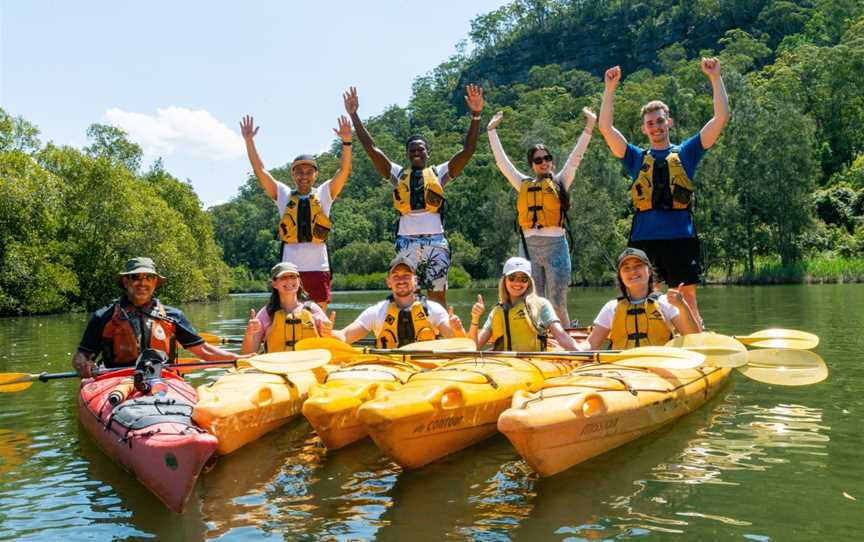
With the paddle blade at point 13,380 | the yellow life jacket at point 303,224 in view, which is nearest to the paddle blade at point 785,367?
the yellow life jacket at point 303,224

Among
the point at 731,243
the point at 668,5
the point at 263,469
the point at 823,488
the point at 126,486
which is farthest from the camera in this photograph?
the point at 668,5

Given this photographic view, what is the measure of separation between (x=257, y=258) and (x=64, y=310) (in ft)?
162

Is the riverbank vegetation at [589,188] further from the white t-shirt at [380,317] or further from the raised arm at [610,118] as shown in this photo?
the raised arm at [610,118]

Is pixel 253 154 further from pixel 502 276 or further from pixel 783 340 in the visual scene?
pixel 783 340

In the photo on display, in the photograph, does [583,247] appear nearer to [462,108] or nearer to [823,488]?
[823,488]

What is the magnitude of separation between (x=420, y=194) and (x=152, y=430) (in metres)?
4.05

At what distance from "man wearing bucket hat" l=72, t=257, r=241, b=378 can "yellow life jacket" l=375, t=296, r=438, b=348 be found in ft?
6.22

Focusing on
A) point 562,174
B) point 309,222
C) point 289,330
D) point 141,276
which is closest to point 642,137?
point 562,174

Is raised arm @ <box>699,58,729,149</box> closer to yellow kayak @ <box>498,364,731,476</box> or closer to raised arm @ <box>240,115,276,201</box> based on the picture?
yellow kayak @ <box>498,364,731,476</box>

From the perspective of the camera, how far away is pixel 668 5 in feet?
340

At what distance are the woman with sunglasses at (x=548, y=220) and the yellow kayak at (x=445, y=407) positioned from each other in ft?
6.30

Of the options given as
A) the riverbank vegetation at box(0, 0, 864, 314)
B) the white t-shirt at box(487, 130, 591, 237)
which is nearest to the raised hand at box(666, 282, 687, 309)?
the white t-shirt at box(487, 130, 591, 237)

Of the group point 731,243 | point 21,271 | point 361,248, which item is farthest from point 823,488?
point 361,248

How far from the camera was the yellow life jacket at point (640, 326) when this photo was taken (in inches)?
242
